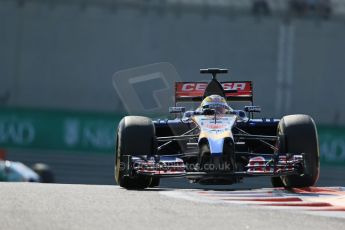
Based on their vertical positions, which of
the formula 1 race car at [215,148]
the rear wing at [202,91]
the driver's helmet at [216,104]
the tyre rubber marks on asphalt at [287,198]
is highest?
the rear wing at [202,91]

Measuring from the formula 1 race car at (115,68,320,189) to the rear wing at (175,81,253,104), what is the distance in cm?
36

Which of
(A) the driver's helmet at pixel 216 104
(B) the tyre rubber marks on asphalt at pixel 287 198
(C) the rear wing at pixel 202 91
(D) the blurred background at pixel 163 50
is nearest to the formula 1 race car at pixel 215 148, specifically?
(A) the driver's helmet at pixel 216 104

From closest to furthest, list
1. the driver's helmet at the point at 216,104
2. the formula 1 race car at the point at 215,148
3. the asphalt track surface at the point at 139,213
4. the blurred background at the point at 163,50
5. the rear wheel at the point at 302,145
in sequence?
the asphalt track surface at the point at 139,213
the formula 1 race car at the point at 215,148
the rear wheel at the point at 302,145
the driver's helmet at the point at 216,104
the blurred background at the point at 163,50

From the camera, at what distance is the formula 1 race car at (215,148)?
1055 centimetres

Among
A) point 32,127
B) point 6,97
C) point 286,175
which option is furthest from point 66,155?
point 286,175

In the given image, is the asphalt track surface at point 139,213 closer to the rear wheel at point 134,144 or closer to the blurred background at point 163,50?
the rear wheel at point 134,144

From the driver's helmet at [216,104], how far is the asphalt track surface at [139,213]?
7.09 ft

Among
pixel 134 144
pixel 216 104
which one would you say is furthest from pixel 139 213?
pixel 216 104

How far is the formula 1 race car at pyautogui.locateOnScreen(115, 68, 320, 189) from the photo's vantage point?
1055 cm

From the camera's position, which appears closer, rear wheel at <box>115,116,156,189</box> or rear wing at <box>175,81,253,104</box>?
rear wheel at <box>115,116,156,189</box>

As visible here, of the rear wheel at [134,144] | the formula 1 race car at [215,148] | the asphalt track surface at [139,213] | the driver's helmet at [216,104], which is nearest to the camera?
the asphalt track surface at [139,213]

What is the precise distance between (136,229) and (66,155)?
25496mm

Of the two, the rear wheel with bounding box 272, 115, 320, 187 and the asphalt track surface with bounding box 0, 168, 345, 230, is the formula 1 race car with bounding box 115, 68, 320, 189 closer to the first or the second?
the rear wheel with bounding box 272, 115, 320, 187

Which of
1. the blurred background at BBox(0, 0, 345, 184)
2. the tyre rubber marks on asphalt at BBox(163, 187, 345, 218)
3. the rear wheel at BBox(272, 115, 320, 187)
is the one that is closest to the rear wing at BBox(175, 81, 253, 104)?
the rear wheel at BBox(272, 115, 320, 187)
